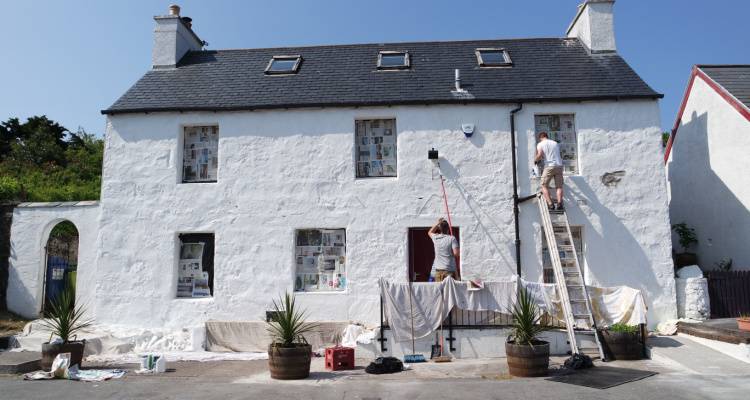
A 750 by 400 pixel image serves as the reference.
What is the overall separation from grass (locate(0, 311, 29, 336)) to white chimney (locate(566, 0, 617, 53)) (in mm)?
15615

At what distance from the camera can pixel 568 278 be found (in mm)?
10781

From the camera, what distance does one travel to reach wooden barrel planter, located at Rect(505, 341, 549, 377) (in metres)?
8.26

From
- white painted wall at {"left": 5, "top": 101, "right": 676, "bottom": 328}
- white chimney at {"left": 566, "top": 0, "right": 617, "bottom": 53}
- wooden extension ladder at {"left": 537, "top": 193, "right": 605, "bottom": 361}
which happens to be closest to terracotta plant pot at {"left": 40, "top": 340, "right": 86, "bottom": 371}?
white painted wall at {"left": 5, "top": 101, "right": 676, "bottom": 328}

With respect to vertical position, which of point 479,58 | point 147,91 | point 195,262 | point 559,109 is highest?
point 479,58

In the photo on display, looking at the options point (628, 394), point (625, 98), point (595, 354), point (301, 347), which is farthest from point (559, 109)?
point (301, 347)

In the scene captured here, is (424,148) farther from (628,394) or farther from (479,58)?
(628,394)

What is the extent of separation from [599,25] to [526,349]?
9.73m

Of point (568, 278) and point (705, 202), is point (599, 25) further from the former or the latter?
point (568, 278)

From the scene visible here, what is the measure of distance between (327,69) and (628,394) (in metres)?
10.4

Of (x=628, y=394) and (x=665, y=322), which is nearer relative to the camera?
(x=628, y=394)

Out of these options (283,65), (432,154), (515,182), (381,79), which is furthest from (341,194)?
(283,65)

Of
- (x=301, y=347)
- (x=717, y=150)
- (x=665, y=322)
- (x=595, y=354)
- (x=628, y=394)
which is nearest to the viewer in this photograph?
(x=628, y=394)

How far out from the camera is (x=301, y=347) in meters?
8.66

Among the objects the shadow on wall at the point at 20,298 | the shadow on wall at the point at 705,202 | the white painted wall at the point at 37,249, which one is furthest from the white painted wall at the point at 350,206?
the shadow on wall at the point at 705,202
